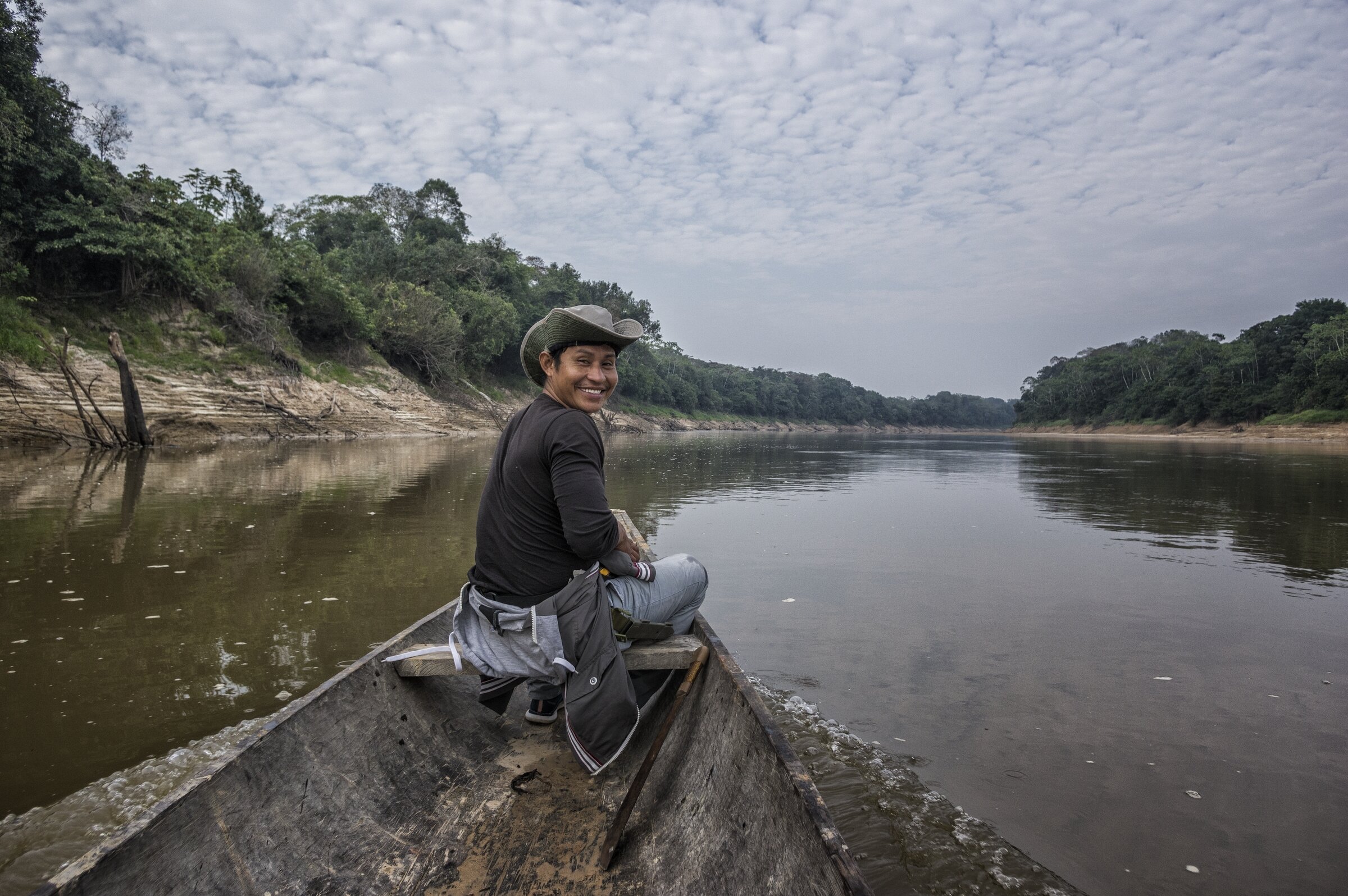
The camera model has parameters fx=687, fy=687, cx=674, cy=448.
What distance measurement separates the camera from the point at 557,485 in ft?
8.16

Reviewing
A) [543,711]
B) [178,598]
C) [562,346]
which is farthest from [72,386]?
[562,346]

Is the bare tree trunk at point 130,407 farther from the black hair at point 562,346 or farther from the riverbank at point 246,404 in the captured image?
the black hair at point 562,346

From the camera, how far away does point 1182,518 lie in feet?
34.8

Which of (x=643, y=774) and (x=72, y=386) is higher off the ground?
(x=72, y=386)

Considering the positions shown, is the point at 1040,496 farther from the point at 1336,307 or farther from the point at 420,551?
the point at 1336,307

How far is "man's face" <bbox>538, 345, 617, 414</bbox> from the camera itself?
2.75m

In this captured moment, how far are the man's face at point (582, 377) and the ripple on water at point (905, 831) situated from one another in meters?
2.00

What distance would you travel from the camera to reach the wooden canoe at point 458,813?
167cm

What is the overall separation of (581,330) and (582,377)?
19cm

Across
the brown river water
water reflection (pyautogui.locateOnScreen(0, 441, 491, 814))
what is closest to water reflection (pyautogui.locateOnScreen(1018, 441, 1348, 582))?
the brown river water

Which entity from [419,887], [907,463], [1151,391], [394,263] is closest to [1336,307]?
[1151,391]

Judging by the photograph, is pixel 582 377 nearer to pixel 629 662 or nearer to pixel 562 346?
pixel 562 346

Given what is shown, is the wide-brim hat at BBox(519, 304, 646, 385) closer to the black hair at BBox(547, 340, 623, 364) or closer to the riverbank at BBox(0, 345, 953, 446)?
the black hair at BBox(547, 340, 623, 364)

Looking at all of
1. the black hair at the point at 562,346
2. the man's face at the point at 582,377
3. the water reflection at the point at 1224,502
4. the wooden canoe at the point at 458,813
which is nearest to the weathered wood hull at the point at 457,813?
the wooden canoe at the point at 458,813
